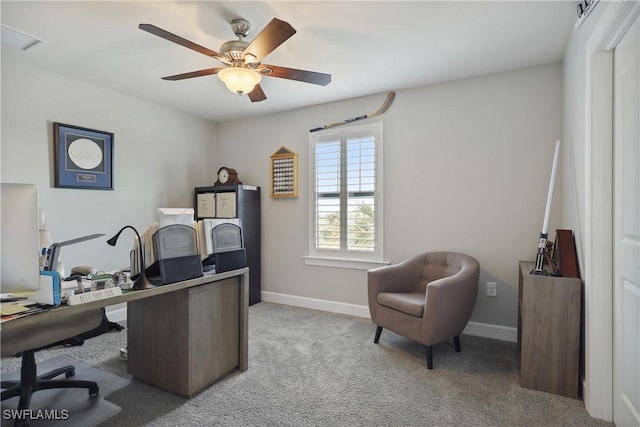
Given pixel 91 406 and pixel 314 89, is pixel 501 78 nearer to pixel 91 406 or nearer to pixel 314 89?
pixel 314 89

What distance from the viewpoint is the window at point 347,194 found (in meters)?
3.55

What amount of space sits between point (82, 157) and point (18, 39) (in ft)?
3.58

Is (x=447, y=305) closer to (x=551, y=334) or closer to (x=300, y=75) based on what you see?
(x=551, y=334)

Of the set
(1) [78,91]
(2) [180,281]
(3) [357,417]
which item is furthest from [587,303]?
(1) [78,91]

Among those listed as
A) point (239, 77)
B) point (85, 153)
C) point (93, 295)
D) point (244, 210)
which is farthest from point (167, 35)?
point (244, 210)

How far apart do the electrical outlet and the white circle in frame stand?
407cm

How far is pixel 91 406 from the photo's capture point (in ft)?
6.20

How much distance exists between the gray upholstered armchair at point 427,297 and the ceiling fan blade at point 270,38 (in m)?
1.91

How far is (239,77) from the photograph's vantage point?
83.3 inches

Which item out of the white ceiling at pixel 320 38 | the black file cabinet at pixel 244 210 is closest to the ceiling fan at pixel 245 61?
the white ceiling at pixel 320 38

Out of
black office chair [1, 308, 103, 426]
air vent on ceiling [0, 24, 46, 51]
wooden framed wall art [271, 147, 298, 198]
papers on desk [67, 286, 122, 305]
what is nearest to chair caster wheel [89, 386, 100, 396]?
black office chair [1, 308, 103, 426]

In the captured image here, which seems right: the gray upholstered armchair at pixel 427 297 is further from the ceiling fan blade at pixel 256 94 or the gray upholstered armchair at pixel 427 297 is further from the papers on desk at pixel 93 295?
the papers on desk at pixel 93 295

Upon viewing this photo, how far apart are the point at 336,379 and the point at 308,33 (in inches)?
97.8

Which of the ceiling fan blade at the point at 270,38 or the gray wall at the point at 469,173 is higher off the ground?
the ceiling fan blade at the point at 270,38
